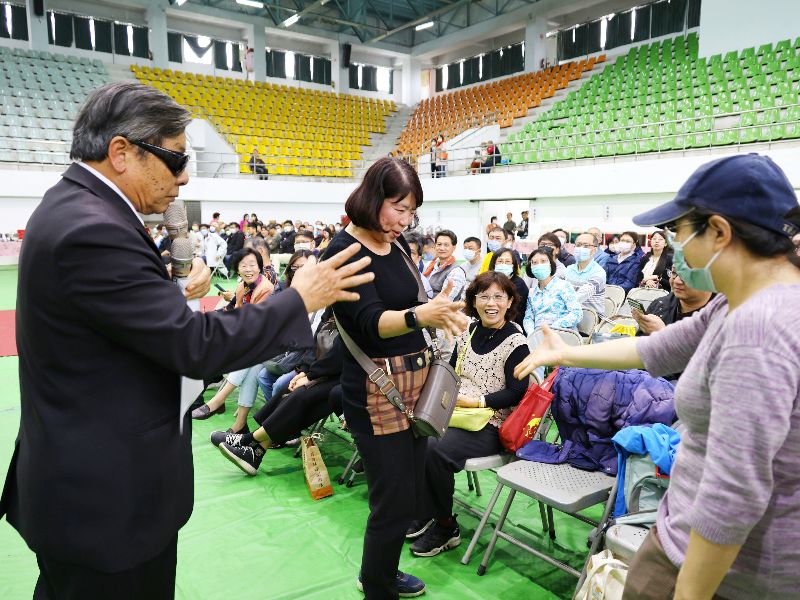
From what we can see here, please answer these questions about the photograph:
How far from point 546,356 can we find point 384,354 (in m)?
0.65

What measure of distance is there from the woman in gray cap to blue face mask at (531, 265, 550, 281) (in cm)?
400

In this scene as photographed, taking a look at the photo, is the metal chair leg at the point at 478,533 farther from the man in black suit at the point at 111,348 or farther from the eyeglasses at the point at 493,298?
the man in black suit at the point at 111,348

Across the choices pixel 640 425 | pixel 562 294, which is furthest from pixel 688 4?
pixel 640 425

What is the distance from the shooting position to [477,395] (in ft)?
10.2

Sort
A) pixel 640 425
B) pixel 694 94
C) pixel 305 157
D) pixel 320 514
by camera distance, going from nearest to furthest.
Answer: pixel 640 425, pixel 320 514, pixel 694 94, pixel 305 157

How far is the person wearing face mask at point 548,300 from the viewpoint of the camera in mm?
5027

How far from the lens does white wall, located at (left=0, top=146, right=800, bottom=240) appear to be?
11.9m

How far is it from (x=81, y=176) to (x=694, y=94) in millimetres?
15436

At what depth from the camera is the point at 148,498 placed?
128 cm

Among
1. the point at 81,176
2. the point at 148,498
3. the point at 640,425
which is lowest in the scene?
the point at 640,425

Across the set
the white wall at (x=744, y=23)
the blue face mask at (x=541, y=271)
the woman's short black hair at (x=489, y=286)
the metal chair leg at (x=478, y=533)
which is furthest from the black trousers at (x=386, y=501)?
the white wall at (x=744, y=23)

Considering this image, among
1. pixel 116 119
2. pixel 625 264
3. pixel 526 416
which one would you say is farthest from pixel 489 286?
pixel 625 264

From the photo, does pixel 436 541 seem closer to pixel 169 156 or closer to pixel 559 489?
pixel 559 489

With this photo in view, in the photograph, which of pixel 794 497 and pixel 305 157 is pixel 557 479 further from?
pixel 305 157
